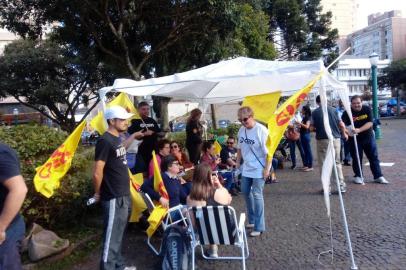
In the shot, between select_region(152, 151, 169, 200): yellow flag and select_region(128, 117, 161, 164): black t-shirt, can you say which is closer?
select_region(152, 151, 169, 200): yellow flag

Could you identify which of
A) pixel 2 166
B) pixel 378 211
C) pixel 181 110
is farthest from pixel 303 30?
pixel 181 110

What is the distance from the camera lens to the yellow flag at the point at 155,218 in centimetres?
461

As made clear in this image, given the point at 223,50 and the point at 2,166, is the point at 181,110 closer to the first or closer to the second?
the point at 223,50

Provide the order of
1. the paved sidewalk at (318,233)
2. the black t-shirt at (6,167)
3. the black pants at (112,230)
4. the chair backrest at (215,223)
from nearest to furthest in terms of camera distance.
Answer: the black t-shirt at (6,167)
the chair backrest at (215,223)
the black pants at (112,230)
the paved sidewalk at (318,233)

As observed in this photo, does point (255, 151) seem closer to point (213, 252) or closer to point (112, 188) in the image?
point (213, 252)

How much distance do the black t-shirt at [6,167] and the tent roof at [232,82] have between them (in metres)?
3.22

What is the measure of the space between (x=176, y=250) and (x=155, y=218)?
60cm

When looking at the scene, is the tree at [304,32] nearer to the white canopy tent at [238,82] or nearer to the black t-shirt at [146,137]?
the white canopy tent at [238,82]

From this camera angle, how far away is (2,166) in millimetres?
2602

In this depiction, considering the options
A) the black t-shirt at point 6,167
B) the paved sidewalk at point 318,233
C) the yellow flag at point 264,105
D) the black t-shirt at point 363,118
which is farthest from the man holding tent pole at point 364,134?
the black t-shirt at point 6,167

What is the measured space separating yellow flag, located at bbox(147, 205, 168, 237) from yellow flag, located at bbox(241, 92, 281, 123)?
91.5 inches

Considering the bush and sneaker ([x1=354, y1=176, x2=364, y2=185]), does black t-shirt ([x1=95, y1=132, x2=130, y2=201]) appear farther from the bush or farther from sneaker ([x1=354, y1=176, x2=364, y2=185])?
sneaker ([x1=354, y1=176, x2=364, y2=185])

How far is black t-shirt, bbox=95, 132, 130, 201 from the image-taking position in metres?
4.01

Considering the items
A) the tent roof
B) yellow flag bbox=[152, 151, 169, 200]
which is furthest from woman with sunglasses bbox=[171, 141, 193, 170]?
yellow flag bbox=[152, 151, 169, 200]
